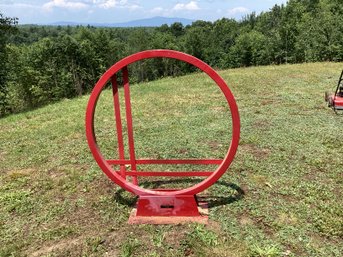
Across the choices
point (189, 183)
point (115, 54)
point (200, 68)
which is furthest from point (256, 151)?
point (115, 54)

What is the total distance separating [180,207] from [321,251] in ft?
5.16

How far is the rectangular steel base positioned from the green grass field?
0.52 ft

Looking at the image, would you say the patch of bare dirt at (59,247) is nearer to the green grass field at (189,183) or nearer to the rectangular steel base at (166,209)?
the green grass field at (189,183)

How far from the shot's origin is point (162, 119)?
8477mm

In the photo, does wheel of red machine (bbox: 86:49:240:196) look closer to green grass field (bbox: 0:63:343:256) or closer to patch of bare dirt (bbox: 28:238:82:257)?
green grass field (bbox: 0:63:343:256)

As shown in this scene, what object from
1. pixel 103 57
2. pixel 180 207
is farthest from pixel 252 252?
pixel 103 57

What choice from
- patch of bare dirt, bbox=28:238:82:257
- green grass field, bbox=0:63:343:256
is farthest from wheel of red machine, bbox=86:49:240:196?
patch of bare dirt, bbox=28:238:82:257

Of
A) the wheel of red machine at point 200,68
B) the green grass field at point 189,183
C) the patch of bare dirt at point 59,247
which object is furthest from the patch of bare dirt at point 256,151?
the patch of bare dirt at point 59,247

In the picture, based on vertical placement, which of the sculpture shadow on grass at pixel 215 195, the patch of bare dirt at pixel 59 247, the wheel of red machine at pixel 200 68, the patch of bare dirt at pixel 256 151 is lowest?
the patch of bare dirt at pixel 59 247

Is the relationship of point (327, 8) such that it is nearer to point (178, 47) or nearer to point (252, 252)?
point (178, 47)

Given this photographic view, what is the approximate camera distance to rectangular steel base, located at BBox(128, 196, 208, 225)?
3.96 meters

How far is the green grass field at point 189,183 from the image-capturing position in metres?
3.55

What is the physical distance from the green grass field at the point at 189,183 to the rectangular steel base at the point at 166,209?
16 centimetres

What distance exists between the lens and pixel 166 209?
400 centimetres
